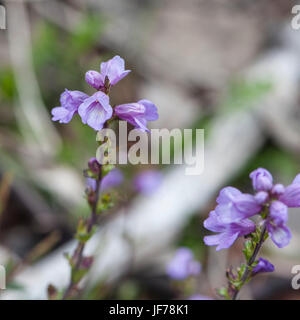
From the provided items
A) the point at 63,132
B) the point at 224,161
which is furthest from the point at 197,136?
the point at 63,132

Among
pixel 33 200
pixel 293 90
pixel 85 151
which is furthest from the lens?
pixel 293 90

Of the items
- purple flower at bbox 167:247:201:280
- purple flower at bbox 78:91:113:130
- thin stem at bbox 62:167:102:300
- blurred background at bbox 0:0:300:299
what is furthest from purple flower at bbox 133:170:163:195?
purple flower at bbox 78:91:113:130

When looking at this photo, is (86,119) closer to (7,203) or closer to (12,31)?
(7,203)

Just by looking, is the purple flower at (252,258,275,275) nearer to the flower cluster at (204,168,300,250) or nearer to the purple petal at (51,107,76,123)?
the flower cluster at (204,168,300,250)

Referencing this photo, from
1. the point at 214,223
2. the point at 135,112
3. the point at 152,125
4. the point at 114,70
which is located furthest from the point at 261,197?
the point at 152,125

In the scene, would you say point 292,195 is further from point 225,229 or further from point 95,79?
point 95,79

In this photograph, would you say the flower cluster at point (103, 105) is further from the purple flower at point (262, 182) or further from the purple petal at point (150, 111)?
the purple flower at point (262, 182)
